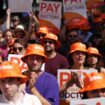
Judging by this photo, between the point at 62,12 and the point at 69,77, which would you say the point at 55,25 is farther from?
the point at 69,77

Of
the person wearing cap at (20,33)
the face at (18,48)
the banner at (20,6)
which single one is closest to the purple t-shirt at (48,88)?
the face at (18,48)

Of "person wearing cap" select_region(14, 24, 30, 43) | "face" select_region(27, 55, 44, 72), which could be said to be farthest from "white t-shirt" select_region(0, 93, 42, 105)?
"person wearing cap" select_region(14, 24, 30, 43)

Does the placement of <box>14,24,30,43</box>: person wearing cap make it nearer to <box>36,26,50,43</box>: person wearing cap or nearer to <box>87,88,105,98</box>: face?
<box>36,26,50,43</box>: person wearing cap

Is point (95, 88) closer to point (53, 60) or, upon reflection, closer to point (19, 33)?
point (53, 60)

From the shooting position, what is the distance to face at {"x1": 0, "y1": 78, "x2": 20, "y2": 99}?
18.0ft

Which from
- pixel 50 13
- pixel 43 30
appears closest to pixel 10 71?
pixel 43 30

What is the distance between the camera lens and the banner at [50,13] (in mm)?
11641

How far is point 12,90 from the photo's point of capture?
549cm

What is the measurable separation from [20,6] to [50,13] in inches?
27.0

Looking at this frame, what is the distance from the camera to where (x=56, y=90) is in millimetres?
6473

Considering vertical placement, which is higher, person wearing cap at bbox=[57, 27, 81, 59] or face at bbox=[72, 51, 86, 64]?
face at bbox=[72, 51, 86, 64]

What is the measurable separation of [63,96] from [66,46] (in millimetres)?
2538

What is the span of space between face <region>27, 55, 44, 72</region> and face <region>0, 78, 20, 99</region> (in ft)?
3.28

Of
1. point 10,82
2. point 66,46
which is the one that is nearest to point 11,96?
point 10,82
